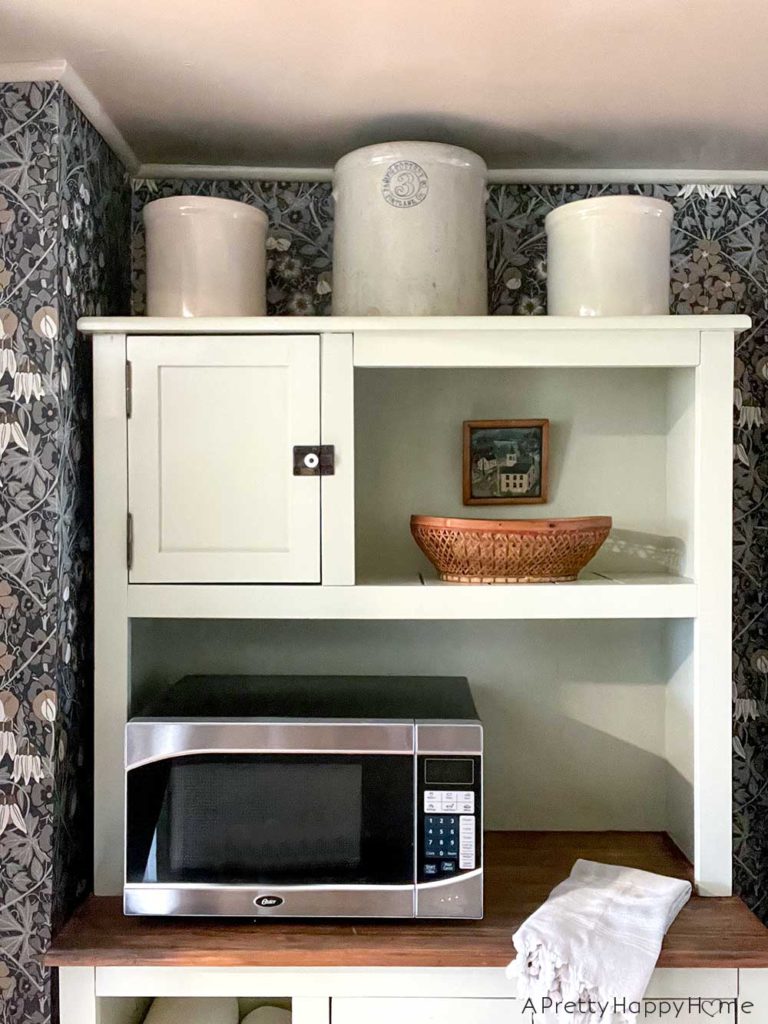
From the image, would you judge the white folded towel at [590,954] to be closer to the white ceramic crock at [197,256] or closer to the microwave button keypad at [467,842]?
the microwave button keypad at [467,842]

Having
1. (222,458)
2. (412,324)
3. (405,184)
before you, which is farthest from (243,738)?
(405,184)

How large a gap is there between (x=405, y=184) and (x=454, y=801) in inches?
43.5

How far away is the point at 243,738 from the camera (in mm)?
1656

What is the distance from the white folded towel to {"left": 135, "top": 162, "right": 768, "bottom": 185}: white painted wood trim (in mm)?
1442

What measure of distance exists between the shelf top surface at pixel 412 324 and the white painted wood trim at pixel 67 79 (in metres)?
0.39

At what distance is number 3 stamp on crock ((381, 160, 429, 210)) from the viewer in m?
1.82

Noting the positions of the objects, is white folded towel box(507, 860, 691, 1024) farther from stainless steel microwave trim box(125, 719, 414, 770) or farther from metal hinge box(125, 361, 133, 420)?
metal hinge box(125, 361, 133, 420)

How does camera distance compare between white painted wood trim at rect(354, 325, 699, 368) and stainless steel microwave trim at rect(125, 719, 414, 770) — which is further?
white painted wood trim at rect(354, 325, 699, 368)

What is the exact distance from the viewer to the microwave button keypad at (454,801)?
1640 mm

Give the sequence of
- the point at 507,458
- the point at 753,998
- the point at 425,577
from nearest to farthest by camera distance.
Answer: the point at 753,998 → the point at 425,577 → the point at 507,458

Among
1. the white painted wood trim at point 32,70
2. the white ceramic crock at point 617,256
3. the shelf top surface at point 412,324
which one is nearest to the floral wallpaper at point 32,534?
the white painted wood trim at point 32,70

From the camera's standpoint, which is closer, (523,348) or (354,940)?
(354,940)

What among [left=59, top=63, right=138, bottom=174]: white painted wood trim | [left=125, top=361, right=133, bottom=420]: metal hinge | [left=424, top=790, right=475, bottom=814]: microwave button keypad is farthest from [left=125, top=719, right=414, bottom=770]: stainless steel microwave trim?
[left=59, top=63, right=138, bottom=174]: white painted wood trim

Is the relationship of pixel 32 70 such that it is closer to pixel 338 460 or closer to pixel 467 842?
pixel 338 460
